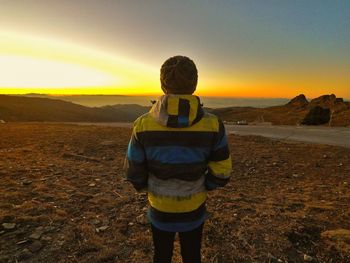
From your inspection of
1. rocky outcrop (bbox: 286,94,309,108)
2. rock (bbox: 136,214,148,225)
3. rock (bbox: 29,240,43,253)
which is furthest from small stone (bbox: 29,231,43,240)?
rocky outcrop (bbox: 286,94,309,108)

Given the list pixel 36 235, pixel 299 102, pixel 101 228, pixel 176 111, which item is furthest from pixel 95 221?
pixel 299 102

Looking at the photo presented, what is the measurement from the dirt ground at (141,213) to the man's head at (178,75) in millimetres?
2592

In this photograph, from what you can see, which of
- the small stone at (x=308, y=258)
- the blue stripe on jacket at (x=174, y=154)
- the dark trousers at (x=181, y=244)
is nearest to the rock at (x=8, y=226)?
the dark trousers at (x=181, y=244)

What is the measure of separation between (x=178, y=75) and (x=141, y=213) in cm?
378

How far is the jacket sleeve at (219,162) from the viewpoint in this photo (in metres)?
2.51

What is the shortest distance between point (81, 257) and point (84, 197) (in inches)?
91.8

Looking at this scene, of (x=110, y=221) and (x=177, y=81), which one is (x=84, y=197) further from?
(x=177, y=81)

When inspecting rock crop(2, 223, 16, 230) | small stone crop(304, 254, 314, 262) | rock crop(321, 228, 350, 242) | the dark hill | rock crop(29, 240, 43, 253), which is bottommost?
the dark hill

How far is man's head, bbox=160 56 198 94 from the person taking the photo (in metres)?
2.35

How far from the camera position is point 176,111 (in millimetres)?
2297

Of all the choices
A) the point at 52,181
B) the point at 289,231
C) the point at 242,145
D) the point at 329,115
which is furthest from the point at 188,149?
the point at 329,115

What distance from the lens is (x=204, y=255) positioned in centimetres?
414

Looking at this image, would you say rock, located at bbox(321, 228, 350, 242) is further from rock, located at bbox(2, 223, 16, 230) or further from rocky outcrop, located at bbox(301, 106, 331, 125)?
rocky outcrop, located at bbox(301, 106, 331, 125)

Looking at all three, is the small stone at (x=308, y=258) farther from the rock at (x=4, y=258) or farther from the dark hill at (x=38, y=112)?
the dark hill at (x=38, y=112)
